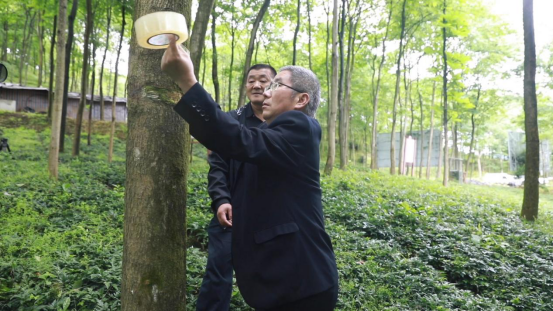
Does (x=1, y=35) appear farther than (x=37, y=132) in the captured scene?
Yes

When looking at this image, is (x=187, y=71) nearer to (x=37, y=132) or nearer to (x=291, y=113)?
(x=291, y=113)

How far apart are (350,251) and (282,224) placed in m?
4.19

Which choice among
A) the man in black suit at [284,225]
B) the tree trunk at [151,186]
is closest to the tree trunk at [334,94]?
the tree trunk at [151,186]

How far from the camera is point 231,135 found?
138cm

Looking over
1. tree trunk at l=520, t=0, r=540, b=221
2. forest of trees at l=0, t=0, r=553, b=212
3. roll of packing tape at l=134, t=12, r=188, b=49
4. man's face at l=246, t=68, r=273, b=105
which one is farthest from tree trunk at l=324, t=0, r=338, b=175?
roll of packing tape at l=134, t=12, r=188, b=49

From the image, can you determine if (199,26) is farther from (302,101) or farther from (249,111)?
(302,101)

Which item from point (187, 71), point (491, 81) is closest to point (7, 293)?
point (187, 71)

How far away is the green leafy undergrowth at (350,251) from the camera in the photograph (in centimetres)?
353

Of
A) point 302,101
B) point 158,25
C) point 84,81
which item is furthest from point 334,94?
point 158,25

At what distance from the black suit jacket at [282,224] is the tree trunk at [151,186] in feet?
1.39

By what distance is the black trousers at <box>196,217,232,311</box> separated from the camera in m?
2.76

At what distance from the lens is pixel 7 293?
3.19 meters

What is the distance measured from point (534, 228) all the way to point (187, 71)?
30.9ft

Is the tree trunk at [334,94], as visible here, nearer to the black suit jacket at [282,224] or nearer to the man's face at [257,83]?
the man's face at [257,83]
